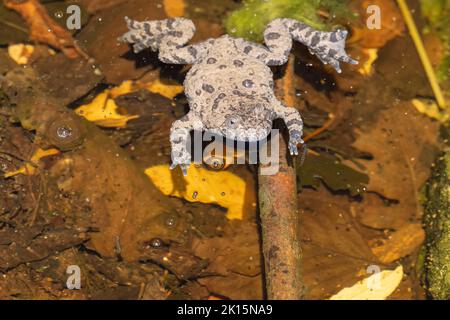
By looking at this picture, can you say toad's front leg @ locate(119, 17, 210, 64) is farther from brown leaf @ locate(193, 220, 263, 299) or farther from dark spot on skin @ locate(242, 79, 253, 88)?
brown leaf @ locate(193, 220, 263, 299)

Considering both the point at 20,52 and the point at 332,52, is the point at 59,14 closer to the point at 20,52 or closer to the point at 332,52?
the point at 20,52

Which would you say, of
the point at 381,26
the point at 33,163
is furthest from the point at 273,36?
the point at 33,163

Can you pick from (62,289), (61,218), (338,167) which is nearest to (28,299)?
(62,289)

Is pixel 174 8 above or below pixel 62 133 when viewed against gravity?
above

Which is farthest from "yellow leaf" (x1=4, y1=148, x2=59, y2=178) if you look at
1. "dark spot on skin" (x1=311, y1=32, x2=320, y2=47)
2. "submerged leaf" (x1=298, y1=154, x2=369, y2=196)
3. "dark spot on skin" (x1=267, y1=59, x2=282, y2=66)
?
"dark spot on skin" (x1=311, y1=32, x2=320, y2=47)

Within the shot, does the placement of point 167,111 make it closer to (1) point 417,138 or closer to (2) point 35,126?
(2) point 35,126

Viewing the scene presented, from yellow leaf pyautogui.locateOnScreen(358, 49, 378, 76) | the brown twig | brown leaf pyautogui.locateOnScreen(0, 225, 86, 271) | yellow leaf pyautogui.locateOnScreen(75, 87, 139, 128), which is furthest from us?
yellow leaf pyautogui.locateOnScreen(358, 49, 378, 76)
